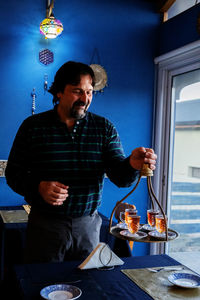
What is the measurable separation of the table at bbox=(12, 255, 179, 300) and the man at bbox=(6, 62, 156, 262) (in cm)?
18

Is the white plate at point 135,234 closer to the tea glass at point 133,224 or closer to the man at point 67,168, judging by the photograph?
the tea glass at point 133,224

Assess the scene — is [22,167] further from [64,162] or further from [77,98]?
[77,98]

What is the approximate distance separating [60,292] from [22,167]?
74 centimetres

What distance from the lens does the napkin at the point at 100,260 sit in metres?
1.68

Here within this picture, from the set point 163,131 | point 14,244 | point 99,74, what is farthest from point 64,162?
point 163,131

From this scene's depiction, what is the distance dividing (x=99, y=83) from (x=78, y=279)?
2525 mm

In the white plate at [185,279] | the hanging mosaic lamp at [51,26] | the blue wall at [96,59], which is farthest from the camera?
the blue wall at [96,59]

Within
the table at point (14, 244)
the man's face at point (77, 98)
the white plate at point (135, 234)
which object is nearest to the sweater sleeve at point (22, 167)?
the man's face at point (77, 98)

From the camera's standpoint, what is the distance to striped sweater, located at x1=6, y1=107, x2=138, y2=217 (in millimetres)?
1901

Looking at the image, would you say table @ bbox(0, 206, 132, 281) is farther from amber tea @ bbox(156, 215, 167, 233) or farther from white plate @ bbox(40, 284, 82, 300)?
white plate @ bbox(40, 284, 82, 300)

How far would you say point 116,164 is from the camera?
1906 mm

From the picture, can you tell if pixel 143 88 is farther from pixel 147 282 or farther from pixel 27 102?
pixel 147 282

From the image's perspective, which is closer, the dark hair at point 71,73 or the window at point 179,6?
the dark hair at point 71,73

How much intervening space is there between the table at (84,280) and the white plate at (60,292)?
26 millimetres
